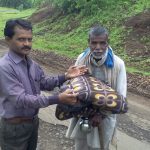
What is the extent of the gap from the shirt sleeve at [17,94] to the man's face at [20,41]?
0.19 meters

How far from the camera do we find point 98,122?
3594 mm

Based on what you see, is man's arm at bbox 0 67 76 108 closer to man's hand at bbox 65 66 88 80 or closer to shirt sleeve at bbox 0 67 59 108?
shirt sleeve at bbox 0 67 59 108

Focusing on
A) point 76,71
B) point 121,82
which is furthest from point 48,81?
point 121,82

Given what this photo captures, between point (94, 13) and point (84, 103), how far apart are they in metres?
14.7

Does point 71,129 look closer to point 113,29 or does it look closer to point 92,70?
point 92,70

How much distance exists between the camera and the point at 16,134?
3512 mm

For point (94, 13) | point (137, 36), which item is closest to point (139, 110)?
point (137, 36)

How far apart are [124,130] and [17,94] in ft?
11.5

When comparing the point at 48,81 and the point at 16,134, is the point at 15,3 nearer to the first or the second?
the point at 48,81

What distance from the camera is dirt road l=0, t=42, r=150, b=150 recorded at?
18.5 ft

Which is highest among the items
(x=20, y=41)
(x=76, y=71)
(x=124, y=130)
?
(x=20, y=41)

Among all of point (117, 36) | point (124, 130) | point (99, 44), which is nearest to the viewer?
point (99, 44)

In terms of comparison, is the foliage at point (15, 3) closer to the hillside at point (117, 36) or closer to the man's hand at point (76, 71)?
the hillside at point (117, 36)

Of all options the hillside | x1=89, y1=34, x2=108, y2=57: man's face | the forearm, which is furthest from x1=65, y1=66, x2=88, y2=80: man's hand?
the hillside
